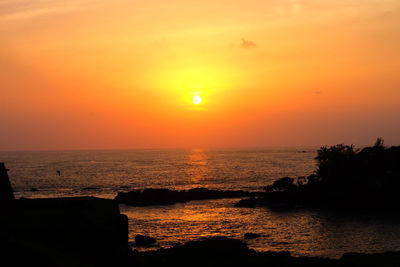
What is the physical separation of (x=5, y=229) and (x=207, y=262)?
18496 mm

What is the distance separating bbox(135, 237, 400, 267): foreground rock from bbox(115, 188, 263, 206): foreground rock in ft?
129

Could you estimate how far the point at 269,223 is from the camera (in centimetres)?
5806

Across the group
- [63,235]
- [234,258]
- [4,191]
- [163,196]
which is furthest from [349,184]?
[63,235]

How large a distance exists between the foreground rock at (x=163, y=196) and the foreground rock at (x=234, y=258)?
39237mm

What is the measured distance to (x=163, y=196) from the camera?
83688 millimetres

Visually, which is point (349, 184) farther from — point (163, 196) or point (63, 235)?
point (63, 235)

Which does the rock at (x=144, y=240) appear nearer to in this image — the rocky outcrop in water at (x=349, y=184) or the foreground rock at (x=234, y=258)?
the foreground rock at (x=234, y=258)

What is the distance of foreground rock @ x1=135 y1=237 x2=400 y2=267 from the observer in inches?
1337

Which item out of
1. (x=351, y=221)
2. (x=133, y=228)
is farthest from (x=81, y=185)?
(x=351, y=221)

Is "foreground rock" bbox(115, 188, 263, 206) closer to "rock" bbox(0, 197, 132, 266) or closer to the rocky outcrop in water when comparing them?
the rocky outcrop in water

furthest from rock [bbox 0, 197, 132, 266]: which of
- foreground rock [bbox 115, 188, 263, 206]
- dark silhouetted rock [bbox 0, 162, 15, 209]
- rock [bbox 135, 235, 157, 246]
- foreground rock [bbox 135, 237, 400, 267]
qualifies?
foreground rock [bbox 115, 188, 263, 206]

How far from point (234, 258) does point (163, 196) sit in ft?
159

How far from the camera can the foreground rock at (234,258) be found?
34.0m

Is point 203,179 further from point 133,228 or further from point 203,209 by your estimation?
point 133,228
